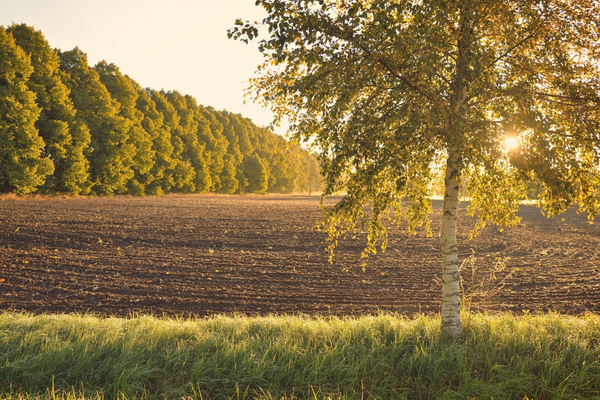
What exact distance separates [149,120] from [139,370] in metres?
48.0

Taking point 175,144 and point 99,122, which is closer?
point 99,122

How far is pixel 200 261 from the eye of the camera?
1291 centimetres

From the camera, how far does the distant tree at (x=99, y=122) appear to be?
36.4m

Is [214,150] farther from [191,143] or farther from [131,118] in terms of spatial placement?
[131,118]

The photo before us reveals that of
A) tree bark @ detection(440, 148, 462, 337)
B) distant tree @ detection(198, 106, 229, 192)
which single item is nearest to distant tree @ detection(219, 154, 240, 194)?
distant tree @ detection(198, 106, 229, 192)

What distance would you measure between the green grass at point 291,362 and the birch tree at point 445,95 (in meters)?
0.88

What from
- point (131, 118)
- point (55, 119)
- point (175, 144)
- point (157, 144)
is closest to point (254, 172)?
point (175, 144)

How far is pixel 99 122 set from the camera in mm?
37531

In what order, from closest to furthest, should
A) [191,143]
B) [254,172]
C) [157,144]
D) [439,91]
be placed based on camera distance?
[439,91], [157,144], [191,143], [254,172]

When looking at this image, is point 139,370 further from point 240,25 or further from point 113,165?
point 113,165

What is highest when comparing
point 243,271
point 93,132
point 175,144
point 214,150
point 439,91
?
point 214,150

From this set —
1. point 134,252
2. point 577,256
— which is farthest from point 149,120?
point 577,256

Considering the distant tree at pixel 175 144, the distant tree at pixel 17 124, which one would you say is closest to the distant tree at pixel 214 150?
the distant tree at pixel 175 144

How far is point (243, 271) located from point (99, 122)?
34.0 metres
